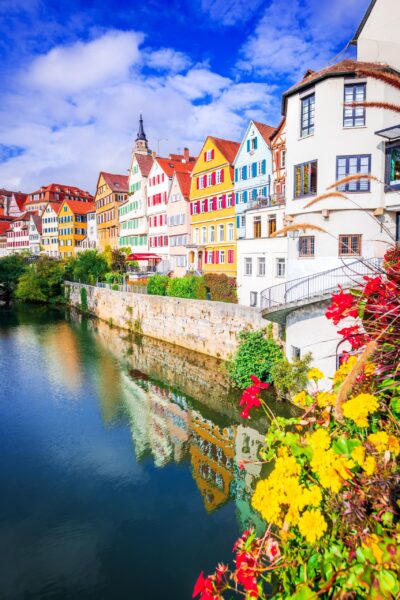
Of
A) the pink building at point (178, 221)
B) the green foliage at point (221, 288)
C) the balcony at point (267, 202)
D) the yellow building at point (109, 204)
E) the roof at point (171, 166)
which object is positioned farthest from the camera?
the yellow building at point (109, 204)

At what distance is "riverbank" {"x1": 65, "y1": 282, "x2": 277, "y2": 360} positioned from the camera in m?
21.5

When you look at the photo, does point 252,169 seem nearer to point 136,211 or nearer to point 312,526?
point 136,211

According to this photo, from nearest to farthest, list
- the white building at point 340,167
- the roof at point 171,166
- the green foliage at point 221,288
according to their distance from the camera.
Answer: the white building at point 340,167
the green foliage at point 221,288
the roof at point 171,166

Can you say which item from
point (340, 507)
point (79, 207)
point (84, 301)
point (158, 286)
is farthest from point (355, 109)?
point (79, 207)

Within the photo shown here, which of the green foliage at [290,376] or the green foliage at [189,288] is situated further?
the green foliage at [189,288]

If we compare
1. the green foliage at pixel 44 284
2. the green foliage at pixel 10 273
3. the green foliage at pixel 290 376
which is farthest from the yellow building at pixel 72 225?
the green foliage at pixel 290 376

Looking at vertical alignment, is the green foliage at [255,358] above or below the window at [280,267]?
below

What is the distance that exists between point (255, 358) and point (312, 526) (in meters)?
15.4

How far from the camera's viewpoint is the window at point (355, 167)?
621 inches

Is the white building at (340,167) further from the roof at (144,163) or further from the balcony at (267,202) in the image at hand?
the roof at (144,163)

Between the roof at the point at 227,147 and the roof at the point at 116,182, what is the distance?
26.5m

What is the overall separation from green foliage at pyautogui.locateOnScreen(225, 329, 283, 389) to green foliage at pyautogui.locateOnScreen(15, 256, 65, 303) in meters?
39.7

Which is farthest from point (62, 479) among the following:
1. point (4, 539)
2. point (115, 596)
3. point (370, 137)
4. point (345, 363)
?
point (370, 137)

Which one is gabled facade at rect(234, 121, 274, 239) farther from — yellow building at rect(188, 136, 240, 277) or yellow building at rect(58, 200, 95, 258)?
yellow building at rect(58, 200, 95, 258)
